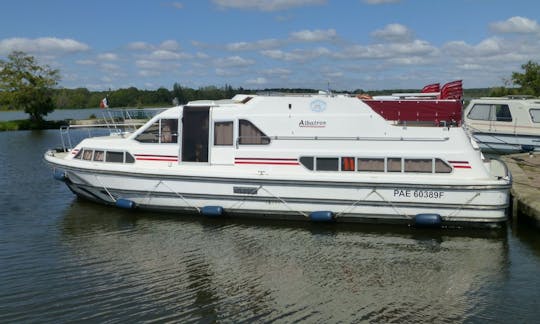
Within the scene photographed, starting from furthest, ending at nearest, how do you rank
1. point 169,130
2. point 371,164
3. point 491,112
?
point 491,112 < point 169,130 < point 371,164

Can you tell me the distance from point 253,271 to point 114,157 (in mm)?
6311

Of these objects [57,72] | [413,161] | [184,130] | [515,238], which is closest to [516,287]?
[515,238]

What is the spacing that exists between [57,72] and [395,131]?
53.9 meters

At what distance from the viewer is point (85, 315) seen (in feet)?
25.7

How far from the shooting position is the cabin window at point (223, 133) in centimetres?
1330

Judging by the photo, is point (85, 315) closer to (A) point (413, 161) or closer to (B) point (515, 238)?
(A) point (413, 161)

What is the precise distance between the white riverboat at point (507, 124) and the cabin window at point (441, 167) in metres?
12.4

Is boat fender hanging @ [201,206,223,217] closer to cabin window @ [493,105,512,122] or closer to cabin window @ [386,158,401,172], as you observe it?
cabin window @ [386,158,401,172]

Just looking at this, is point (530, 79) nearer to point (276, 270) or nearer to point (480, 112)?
point (480, 112)

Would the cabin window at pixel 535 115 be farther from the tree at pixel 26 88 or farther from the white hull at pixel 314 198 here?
the tree at pixel 26 88

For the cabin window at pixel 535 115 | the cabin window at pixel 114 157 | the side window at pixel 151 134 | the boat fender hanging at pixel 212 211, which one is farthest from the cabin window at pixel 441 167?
the cabin window at pixel 535 115

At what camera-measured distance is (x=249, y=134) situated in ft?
43.5

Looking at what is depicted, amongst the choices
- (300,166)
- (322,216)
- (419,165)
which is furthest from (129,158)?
(419,165)

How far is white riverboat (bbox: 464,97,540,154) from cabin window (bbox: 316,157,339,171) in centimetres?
1337
